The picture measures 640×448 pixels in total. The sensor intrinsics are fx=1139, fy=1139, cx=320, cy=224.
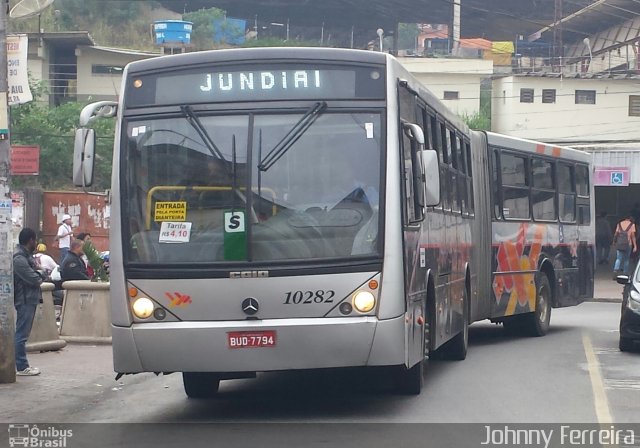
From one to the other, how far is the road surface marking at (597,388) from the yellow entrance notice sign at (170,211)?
405 centimetres

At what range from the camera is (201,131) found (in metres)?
9.88

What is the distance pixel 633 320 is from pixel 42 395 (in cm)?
805

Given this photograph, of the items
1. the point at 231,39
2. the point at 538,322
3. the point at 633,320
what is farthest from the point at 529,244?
the point at 231,39

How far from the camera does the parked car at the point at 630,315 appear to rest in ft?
51.0

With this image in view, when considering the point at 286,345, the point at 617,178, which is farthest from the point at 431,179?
the point at 617,178

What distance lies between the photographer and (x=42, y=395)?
12070mm

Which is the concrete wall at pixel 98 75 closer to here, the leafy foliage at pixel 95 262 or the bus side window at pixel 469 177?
the leafy foliage at pixel 95 262

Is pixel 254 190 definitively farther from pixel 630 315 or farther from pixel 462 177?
pixel 630 315

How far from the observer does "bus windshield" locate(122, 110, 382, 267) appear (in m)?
9.63

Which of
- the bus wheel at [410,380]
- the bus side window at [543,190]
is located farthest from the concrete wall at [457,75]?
the bus wheel at [410,380]

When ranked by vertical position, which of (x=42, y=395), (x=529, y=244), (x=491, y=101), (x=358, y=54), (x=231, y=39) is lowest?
(x=42, y=395)

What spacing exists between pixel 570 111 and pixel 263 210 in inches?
1877

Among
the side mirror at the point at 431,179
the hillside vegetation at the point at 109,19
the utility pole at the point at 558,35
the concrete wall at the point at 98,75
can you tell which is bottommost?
the side mirror at the point at 431,179

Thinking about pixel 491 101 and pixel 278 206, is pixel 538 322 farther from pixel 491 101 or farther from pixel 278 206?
pixel 491 101
